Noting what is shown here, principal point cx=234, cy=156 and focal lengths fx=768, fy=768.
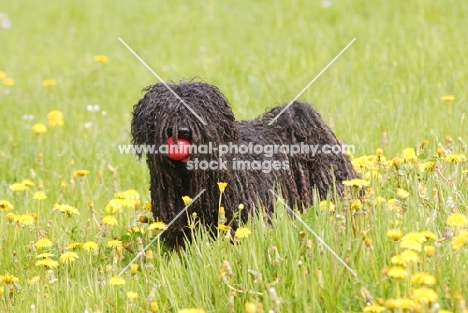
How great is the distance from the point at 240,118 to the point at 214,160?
10.0 ft

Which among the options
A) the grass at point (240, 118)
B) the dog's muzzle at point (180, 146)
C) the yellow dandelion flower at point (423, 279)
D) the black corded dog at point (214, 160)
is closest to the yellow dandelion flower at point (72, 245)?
the grass at point (240, 118)

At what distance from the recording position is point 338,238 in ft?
12.7

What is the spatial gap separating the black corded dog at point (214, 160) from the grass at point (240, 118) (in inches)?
8.6

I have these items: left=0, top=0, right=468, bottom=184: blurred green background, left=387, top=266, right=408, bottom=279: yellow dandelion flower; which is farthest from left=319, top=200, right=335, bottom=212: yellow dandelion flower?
left=0, top=0, right=468, bottom=184: blurred green background

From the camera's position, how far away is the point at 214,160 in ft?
14.8

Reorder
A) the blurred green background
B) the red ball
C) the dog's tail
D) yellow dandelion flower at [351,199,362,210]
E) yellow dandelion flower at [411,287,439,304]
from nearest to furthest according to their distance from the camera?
yellow dandelion flower at [411,287,439,304] → yellow dandelion flower at [351,199,362,210] → the red ball → the dog's tail → the blurred green background

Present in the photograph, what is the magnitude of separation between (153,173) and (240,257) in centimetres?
89

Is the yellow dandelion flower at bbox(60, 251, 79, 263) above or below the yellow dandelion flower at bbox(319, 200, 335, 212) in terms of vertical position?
below

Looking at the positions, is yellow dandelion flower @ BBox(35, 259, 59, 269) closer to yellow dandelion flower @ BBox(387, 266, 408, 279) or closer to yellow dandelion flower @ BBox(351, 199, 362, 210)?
yellow dandelion flower @ BBox(351, 199, 362, 210)

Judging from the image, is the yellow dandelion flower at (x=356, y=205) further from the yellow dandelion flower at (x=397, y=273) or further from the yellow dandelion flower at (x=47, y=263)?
the yellow dandelion flower at (x=47, y=263)

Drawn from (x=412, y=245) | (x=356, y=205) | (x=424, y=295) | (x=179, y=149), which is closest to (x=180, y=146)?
(x=179, y=149)

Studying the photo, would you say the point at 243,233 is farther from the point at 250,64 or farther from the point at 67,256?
the point at 250,64

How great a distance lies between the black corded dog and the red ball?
1 cm

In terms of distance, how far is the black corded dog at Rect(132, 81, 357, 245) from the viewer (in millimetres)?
4449
